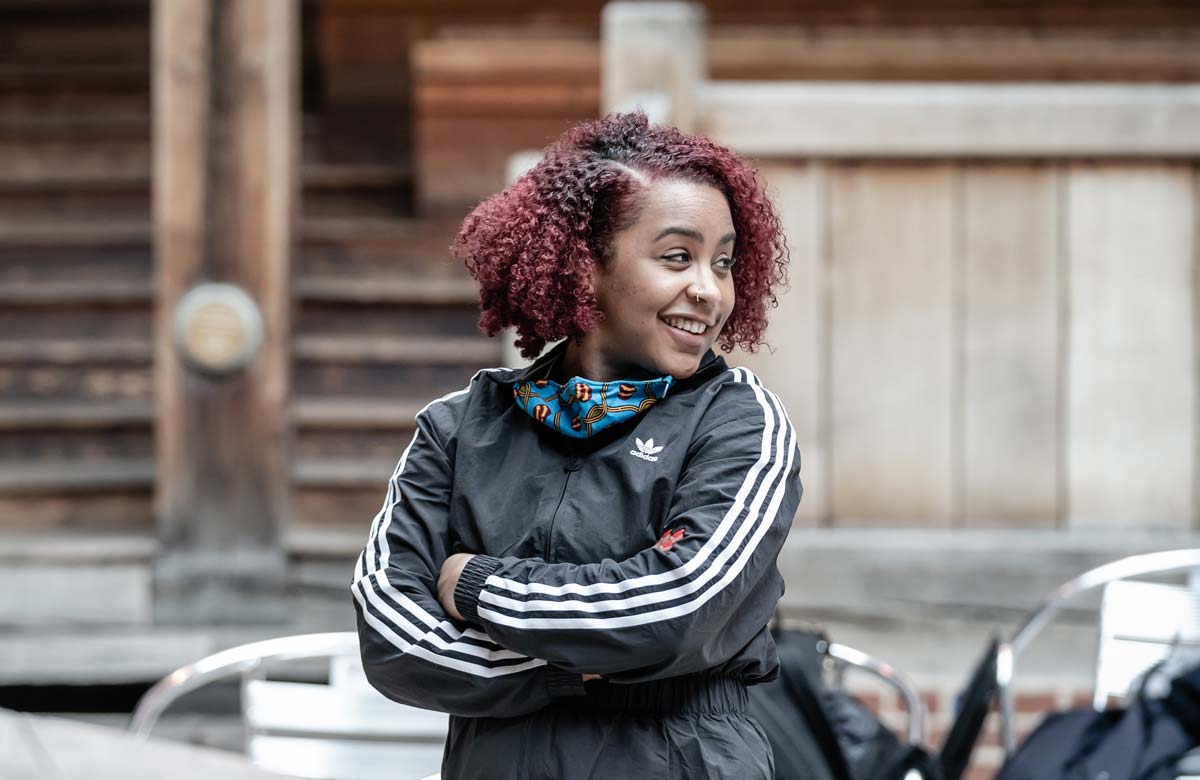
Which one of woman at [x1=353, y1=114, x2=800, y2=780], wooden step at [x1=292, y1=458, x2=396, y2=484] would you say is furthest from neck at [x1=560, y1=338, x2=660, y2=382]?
wooden step at [x1=292, y1=458, x2=396, y2=484]

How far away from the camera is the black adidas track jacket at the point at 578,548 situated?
4.82 ft

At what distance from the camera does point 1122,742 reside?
7.84ft

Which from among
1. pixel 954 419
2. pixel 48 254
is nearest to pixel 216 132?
pixel 48 254

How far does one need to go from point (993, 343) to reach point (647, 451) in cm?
179

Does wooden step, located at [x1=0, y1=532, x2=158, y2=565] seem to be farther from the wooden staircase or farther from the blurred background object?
the wooden staircase

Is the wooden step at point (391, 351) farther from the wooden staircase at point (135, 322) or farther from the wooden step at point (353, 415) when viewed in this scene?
the wooden step at point (353, 415)

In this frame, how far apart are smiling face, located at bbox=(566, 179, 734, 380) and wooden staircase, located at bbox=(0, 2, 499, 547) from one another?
251cm

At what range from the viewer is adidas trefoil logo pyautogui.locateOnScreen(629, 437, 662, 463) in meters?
1.56

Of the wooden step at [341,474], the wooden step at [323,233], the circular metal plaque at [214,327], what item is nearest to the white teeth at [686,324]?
the circular metal plaque at [214,327]

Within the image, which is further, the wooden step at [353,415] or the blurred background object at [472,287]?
the wooden step at [353,415]

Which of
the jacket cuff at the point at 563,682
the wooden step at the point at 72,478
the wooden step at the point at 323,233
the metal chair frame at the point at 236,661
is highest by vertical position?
the wooden step at the point at 323,233

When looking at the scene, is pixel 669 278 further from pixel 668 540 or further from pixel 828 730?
pixel 828 730

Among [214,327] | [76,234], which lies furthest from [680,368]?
[76,234]

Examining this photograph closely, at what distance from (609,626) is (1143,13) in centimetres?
437
